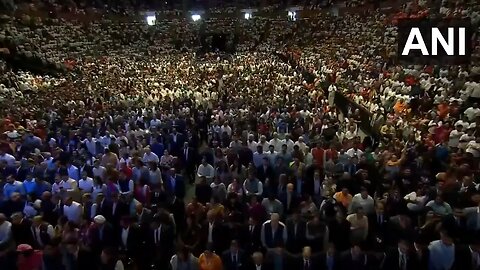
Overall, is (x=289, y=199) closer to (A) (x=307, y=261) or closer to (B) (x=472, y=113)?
(A) (x=307, y=261)

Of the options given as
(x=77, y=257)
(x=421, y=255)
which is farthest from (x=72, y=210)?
(x=421, y=255)

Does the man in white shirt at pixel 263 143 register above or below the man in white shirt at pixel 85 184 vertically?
above

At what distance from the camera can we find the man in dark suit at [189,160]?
572 inches

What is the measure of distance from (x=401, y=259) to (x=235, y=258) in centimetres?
207

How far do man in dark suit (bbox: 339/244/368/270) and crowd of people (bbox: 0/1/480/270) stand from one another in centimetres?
2

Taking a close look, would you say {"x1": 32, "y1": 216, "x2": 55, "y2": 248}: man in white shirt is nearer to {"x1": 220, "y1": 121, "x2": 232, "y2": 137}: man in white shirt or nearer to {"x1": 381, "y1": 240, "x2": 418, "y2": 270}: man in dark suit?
{"x1": 381, "y1": 240, "x2": 418, "y2": 270}: man in dark suit

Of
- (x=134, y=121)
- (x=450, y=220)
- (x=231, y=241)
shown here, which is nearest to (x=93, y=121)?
(x=134, y=121)

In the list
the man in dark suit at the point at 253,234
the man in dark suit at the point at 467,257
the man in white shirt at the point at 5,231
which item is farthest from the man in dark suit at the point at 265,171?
the man in white shirt at the point at 5,231

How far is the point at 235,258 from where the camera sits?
8.63 metres

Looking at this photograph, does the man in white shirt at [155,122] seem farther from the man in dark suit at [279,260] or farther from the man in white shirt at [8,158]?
the man in dark suit at [279,260]

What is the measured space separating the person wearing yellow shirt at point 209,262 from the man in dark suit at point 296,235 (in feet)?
3.48

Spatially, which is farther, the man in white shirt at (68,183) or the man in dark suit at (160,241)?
the man in white shirt at (68,183)

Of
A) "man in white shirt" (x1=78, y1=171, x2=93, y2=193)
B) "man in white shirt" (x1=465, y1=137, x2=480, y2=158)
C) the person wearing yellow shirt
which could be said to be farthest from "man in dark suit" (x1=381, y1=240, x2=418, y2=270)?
"man in white shirt" (x1=78, y1=171, x2=93, y2=193)

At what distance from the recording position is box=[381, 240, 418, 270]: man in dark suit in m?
8.41
